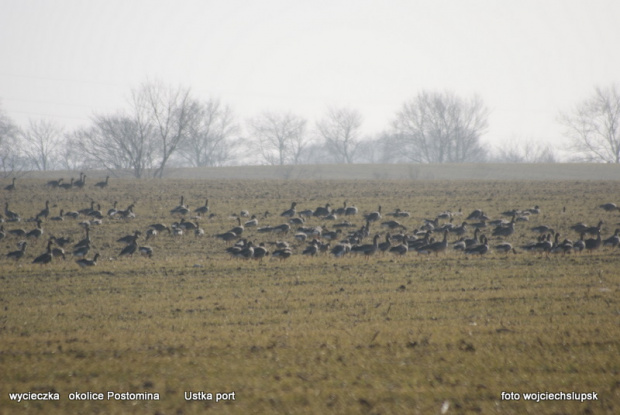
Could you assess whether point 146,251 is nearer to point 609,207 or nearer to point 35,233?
point 35,233

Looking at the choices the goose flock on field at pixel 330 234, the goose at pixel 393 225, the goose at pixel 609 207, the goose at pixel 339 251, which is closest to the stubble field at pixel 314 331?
the goose at pixel 339 251

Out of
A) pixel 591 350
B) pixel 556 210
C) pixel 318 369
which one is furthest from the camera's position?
pixel 556 210

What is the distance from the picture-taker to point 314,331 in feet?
42.7

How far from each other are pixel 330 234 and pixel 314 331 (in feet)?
58.9

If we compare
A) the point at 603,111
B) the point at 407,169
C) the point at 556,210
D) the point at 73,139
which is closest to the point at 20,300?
the point at 556,210

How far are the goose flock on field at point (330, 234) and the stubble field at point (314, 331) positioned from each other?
22.9 inches

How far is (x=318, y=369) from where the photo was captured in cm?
1053

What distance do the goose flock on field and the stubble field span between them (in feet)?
1.91

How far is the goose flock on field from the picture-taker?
85.0ft

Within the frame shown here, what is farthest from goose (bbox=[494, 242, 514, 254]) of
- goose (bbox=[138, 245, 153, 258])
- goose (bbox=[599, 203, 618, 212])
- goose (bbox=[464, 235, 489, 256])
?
goose (bbox=[599, 203, 618, 212])

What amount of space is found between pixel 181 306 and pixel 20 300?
4963 millimetres

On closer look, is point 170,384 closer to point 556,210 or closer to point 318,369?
point 318,369

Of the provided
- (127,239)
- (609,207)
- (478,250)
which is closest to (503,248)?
(478,250)

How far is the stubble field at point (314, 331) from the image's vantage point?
9.41m
